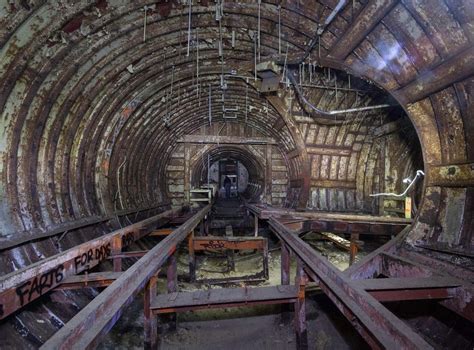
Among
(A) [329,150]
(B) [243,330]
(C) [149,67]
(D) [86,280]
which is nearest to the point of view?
(D) [86,280]

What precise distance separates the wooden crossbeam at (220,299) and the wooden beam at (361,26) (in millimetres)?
3646

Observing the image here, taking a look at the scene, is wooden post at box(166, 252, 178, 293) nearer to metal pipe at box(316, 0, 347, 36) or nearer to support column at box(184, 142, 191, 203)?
metal pipe at box(316, 0, 347, 36)

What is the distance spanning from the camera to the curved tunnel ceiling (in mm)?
3447

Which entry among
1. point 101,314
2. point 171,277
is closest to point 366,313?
point 101,314

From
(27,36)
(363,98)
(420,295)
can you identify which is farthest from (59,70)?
(363,98)

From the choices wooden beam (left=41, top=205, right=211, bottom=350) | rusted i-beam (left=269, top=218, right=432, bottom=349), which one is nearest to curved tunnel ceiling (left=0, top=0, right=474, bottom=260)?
rusted i-beam (left=269, top=218, right=432, bottom=349)

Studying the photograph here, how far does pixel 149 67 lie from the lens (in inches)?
231

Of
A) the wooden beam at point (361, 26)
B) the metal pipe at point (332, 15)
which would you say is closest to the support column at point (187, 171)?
the wooden beam at point (361, 26)

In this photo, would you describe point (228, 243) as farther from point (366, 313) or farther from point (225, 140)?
point (225, 140)

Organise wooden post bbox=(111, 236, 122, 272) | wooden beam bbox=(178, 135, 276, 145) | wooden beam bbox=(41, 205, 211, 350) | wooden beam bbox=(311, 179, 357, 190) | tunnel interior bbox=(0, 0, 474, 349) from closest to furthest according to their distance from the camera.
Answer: wooden beam bbox=(41, 205, 211, 350)
tunnel interior bbox=(0, 0, 474, 349)
wooden post bbox=(111, 236, 122, 272)
wooden beam bbox=(311, 179, 357, 190)
wooden beam bbox=(178, 135, 276, 145)

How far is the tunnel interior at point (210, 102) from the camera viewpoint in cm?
304

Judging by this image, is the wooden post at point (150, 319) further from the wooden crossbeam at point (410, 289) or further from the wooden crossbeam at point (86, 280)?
the wooden crossbeam at point (410, 289)

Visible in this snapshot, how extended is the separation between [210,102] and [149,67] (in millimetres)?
2947

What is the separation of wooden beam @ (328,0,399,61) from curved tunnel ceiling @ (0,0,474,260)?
2cm
